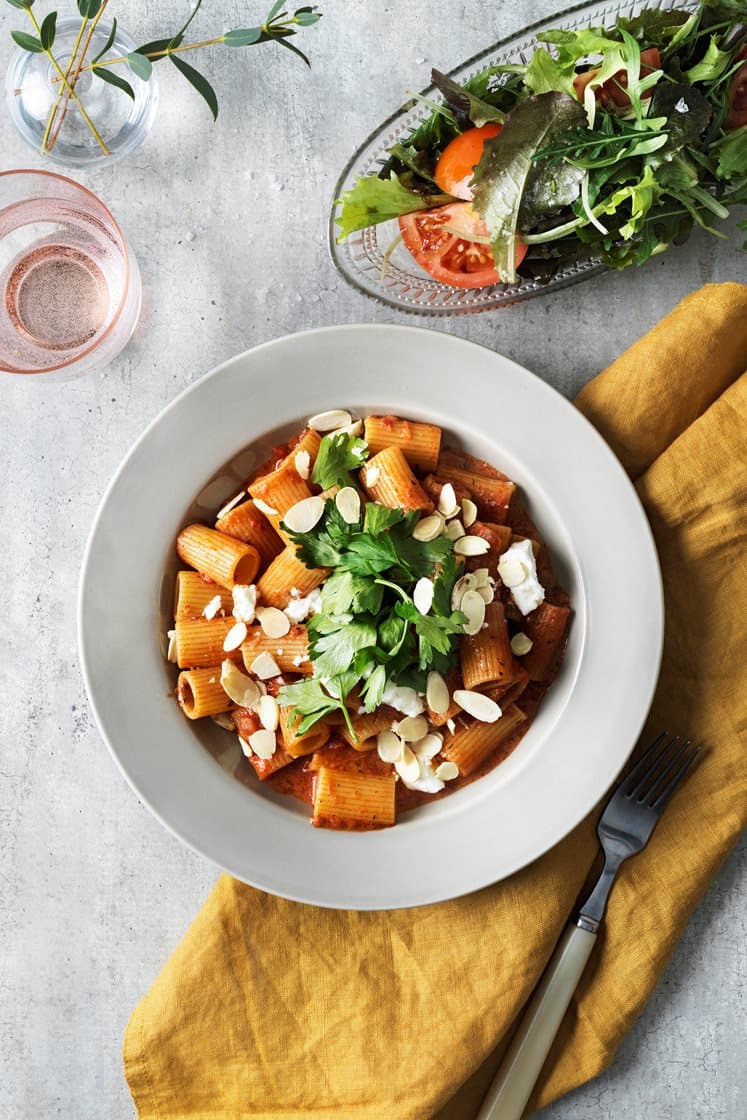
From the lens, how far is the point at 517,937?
2.07 metres

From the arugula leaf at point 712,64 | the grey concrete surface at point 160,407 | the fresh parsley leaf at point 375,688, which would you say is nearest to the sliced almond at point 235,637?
the fresh parsley leaf at point 375,688

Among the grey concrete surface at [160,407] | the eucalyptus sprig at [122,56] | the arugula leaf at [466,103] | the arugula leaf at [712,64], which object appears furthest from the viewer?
the grey concrete surface at [160,407]

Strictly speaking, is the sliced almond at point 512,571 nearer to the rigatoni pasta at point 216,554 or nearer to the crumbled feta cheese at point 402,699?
the crumbled feta cheese at point 402,699

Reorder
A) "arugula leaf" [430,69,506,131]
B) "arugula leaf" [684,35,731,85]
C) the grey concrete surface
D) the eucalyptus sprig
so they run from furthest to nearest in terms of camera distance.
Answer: the grey concrete surface → the eucalyptus sprig → "arugula leaf" [430,69,506,131] → "arugula leaf" [684,35,731,85]

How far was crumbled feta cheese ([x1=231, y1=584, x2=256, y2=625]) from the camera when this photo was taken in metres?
2.01

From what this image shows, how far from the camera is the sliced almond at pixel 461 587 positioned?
6.31ft

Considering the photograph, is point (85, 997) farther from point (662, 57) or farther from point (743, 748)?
point (662, 57)

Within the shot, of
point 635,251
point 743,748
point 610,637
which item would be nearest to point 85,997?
point 610,637

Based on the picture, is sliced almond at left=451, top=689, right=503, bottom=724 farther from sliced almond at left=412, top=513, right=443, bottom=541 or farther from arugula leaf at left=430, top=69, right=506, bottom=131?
arugula leaf at left=430, top=69, right=506, bottom=131

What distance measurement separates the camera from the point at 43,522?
7.53ft

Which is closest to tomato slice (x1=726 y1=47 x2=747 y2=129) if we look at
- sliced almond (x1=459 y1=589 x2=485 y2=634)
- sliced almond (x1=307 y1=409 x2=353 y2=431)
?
sliced almond (x1=307 y1=409 x2=353 y2=431)

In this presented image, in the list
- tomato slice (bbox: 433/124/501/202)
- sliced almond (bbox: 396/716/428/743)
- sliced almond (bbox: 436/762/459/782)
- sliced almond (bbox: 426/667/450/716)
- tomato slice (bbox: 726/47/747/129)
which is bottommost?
sliced almond (bbox: 436/762/459/782)

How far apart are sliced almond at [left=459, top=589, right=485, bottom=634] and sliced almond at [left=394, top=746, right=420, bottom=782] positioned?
12.8 inches

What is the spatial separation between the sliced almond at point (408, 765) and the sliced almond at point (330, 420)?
73 cm
